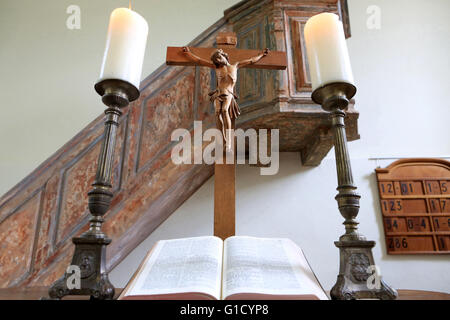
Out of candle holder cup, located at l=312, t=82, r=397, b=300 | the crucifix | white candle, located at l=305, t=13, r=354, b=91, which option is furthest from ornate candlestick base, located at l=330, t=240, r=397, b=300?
white candle, located at l=305, t=13, r=354, b=91

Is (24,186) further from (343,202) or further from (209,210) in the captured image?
(343,202)

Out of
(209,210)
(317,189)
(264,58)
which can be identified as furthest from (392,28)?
(209,210)

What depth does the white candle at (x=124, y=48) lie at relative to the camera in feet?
4.31

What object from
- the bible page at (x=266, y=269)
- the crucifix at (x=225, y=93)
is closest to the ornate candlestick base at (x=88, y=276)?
the bible page at (x=266, y=269)

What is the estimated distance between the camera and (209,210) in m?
3.35

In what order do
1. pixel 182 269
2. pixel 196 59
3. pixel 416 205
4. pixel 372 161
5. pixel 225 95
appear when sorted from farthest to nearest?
pixel 372 161 → pixel 416 205 → pixel 196 59 → pixel 225 95 → pixel 182 269

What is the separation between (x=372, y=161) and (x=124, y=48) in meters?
3.21

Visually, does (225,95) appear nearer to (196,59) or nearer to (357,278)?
(196,59)

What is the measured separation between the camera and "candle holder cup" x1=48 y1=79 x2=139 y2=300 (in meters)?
1.02

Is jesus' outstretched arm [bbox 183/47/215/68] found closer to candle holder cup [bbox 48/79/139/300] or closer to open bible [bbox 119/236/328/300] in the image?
candle holder cup [bbox 48/79/139/300]

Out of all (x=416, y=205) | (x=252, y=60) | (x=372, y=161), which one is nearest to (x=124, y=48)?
(x=252, y=60)

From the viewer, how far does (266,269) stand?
40.6 inches

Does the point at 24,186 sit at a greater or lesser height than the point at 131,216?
greater
